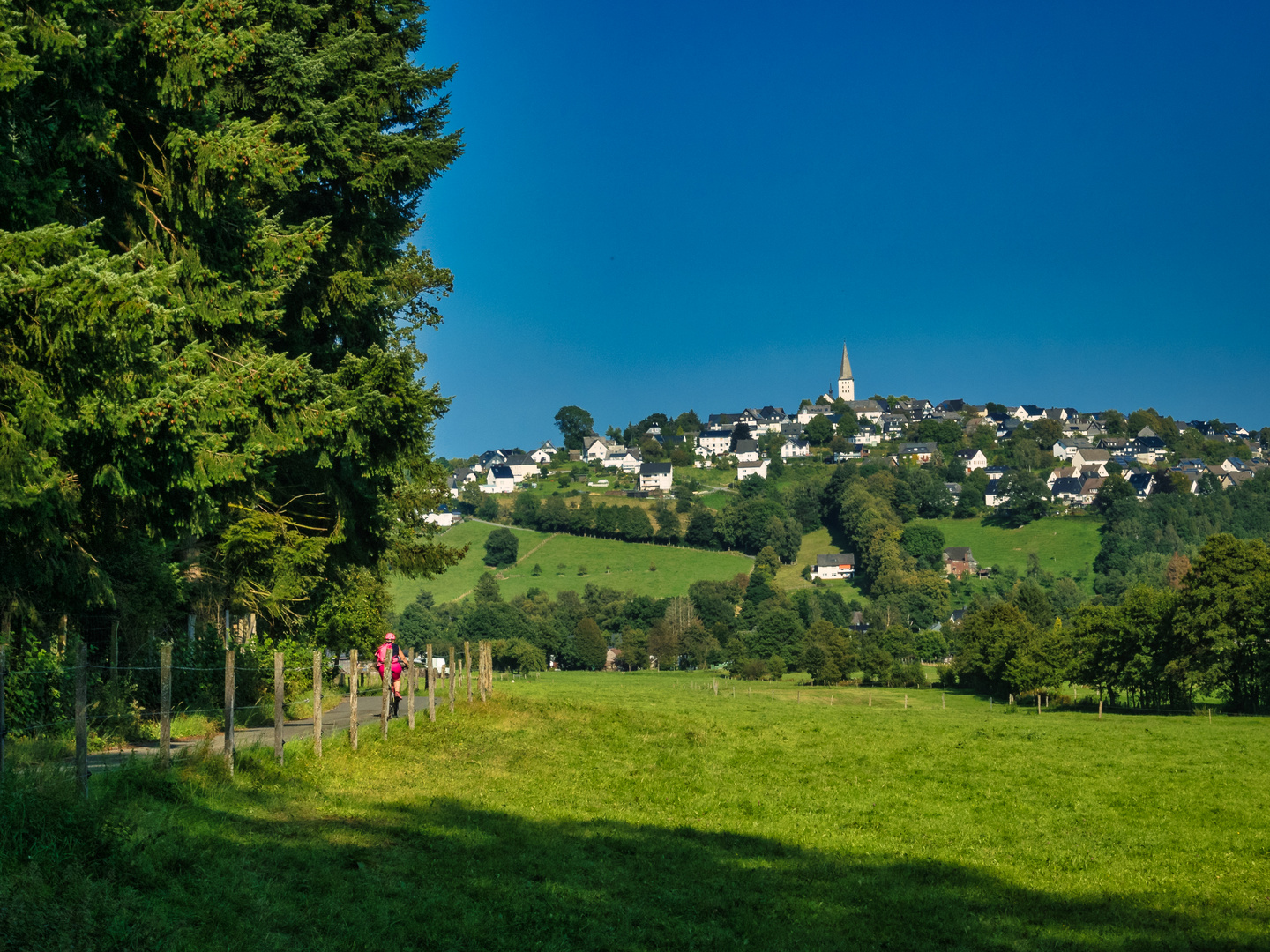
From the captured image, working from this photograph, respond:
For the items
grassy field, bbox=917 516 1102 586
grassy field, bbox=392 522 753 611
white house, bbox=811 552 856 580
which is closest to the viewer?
grassy field, bbox=392 522 753 611

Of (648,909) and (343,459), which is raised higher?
(343,459)

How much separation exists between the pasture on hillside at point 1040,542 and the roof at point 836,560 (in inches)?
683

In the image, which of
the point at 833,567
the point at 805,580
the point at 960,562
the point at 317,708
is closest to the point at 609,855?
the point at 317,708

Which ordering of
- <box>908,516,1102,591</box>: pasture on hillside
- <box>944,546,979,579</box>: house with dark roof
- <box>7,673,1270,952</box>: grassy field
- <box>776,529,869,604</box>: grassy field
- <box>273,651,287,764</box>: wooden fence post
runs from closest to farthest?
<box>7,673,1270,952</box>: grassy field, <box>273,651,287,764</box>: wooden fence post, <box>776,529,869,604</box>: grassy field, <box>908,516,1102,591</box>: pasture on hillside, <box>944,546,979,579</box>: house with dark roof

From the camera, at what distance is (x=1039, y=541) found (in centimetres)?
18225

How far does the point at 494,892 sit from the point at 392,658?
13.6 m

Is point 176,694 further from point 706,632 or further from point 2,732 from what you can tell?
point 706,632

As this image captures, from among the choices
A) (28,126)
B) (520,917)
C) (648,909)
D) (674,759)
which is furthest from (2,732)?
(674,759)

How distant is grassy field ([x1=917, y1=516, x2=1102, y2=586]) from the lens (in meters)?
171

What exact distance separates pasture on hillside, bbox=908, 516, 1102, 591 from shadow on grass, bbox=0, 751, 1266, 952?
6249 inches

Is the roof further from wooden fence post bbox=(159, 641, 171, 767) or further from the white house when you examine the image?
wooden fence post bbox=(159, 641, 171, 767)

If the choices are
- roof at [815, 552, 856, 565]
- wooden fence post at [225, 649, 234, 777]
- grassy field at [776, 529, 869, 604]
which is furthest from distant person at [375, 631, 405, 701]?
roof at [815, 552, 856, 565]

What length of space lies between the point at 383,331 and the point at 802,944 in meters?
18.9

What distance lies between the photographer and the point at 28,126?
12.7 metres
